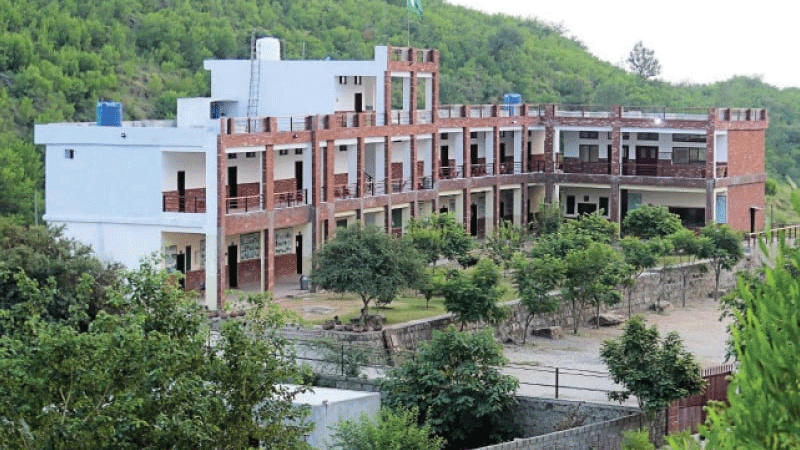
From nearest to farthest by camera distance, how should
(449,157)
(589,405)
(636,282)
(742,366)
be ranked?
(742,366) < (589,405) < (636,282) < (449,157)

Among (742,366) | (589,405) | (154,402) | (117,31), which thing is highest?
(117,31)

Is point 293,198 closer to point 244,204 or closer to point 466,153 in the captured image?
point 244,204

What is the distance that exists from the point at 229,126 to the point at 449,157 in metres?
16.3

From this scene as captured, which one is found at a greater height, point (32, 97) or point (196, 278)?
point (32, 97)

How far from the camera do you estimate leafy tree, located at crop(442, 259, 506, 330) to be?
126 feet

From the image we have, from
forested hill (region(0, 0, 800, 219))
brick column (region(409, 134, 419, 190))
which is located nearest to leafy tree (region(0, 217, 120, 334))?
forested hill (region(0, 0, 800, 219))

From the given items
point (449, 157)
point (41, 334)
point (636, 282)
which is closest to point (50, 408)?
point (41, 334)

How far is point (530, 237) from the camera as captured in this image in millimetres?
57156

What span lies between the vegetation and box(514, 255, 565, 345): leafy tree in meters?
19.9

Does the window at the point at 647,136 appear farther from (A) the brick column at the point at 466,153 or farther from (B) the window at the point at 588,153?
(A) the brick column at the point at 466,153

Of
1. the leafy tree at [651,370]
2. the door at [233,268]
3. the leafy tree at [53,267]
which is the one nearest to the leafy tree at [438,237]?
the door at [233,268]

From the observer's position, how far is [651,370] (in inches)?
1185

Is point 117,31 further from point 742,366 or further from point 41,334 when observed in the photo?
point 742,366

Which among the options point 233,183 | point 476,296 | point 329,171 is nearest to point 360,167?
point 329,171
